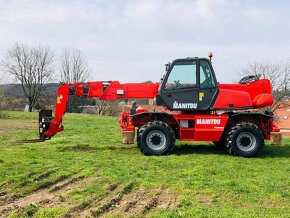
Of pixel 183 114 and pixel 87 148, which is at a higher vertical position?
pixel 183 114

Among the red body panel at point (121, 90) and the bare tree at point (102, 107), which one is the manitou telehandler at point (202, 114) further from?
the bare tree at point (102, 107)

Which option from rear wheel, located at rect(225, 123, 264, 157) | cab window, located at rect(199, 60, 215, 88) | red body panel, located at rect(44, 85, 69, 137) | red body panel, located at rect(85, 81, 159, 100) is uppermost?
cab window, located at rect(199, 60, 215, 88)

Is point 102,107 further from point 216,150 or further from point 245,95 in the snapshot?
point 245,95

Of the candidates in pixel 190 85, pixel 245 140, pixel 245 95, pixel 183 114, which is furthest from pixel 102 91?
pixel 245 140

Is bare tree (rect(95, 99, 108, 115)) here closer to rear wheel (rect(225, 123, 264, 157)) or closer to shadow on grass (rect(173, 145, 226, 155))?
shadow on grass (rect(173, 145, 226, 155))

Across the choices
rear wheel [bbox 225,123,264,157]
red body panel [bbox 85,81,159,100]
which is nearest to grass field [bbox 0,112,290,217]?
rear wheel [bbox 225,123,264,157]

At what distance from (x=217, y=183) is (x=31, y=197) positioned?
3429 mm

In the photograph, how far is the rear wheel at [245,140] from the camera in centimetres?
1095

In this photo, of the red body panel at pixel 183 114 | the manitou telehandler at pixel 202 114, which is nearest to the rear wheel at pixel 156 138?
the manitou telehandler at pixel 202 114

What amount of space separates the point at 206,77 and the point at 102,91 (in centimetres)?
322

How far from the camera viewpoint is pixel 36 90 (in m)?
61.5

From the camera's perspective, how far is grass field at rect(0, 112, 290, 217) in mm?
5902

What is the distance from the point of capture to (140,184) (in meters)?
7.32

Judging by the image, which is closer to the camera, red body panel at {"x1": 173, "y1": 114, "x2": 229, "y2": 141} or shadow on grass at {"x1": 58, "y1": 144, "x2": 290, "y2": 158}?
red body panel at {"x1": 173, "y1": 114, "x2": 229, "y2": 141}
